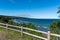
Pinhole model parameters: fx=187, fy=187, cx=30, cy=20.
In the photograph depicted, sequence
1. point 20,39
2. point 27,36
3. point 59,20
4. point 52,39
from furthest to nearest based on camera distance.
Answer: point 59,20, point 27,36, point 20,39, point 52,39

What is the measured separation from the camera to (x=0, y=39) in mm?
13820

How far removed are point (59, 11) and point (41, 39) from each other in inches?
553

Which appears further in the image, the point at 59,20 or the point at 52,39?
the point at 59,20

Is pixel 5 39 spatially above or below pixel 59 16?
below

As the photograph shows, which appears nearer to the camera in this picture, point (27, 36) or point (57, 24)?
point (27, 36)

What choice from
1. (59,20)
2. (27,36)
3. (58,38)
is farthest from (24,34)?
(59,20)

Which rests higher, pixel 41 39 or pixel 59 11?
pixel 59 11

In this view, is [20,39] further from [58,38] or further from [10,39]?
[58,38]

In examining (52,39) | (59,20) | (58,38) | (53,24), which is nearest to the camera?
(58,38)

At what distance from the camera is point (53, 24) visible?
2448 cm

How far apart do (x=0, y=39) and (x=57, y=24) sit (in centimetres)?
1313

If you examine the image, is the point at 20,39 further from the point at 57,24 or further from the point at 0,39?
the point at 57,24

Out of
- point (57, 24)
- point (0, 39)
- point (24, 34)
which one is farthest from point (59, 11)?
point (0, 39)

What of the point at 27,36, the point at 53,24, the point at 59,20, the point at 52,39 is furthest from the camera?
the point at 59,20
